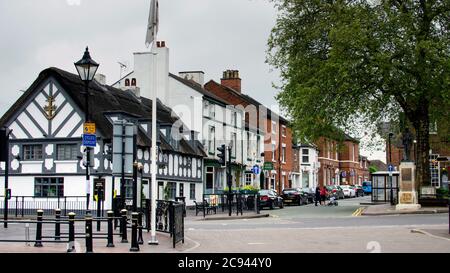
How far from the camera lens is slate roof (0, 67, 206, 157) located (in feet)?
130

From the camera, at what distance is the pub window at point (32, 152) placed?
134 ft

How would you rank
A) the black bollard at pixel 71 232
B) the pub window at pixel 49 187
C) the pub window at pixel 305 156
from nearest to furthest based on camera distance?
the black bollard at pixel 71 232 → the pub window at pixel 49 187 → the pub window at pixel 305 156

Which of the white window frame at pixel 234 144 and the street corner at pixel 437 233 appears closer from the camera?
the street corner at pixel 437 233

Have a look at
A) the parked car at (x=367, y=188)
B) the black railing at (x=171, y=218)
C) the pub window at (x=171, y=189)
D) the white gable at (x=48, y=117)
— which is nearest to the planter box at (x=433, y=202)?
the pub window at (x=171, y=189)

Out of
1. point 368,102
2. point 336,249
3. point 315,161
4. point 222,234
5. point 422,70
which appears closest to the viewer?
point 336,249

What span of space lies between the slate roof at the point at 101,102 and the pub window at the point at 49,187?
13.9 feet

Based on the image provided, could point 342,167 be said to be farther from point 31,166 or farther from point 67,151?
point 31,166

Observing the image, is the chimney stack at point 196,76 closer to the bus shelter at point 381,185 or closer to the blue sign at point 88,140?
the bus shelter at point 381,185

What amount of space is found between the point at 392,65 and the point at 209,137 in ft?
74.9

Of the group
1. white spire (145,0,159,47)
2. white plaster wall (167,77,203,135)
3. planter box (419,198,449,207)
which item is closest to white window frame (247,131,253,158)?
white plaster wall (167,77,203,135)

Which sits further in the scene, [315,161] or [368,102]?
[315,161]
